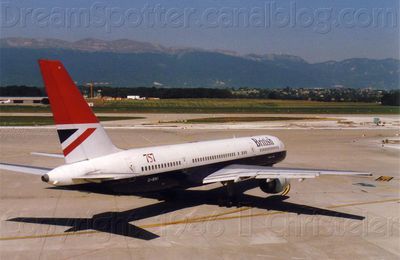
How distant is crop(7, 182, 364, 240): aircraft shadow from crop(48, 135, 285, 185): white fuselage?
2715mm

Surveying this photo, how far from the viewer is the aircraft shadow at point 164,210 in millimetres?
26078

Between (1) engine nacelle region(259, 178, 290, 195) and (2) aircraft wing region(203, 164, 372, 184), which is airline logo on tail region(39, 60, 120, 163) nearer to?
(2) aircraft wing region(203, 164, 372, 184)

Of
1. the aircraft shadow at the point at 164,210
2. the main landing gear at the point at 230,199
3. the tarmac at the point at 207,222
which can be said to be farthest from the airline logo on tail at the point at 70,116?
the main landing gear at the point at 230,199

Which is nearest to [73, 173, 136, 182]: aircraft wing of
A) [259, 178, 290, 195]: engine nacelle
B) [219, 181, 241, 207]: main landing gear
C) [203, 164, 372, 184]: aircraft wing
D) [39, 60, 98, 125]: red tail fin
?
[39, 60, 98, 125]: red tail fin

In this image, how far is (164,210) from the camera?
30172 millimetres

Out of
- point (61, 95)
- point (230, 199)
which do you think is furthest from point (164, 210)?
point (61, 95)

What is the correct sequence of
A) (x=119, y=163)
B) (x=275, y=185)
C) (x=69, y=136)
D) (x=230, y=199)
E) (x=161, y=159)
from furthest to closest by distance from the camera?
(x=275, y=185)
(x=230, y=199)
(x=161, y=159)
(x=119, y=163)
(x=69, y=136)

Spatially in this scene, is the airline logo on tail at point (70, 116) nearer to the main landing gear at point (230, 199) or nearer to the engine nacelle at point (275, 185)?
the main landing gear at point (230, 199)

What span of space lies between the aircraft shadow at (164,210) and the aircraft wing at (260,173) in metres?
1.75

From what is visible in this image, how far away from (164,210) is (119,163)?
5.86 meters

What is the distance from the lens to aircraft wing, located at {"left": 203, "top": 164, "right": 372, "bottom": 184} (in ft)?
92.3

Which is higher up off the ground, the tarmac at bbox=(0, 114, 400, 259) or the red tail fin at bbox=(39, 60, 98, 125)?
the red tail fin at bbox=(39, 60, 98, 125)

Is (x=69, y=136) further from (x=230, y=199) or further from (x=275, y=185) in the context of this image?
(x=275, y=185)

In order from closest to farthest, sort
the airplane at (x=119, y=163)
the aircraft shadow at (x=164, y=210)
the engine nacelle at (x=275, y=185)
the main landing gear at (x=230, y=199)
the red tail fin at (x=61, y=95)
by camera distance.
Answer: the red tail fin at (x=61, y=95), the airplane at (x=119, y=163), the aircraft shadow at (x=164, y=210), the main landing gear at (x=230, y=199), the engine nacelle at (x=275, y=185)
